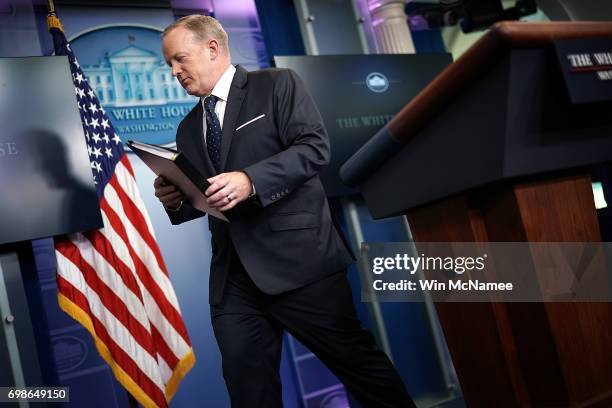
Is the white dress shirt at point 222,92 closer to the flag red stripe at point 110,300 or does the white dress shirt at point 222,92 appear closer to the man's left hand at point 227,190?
the man's left hand at point 227,190

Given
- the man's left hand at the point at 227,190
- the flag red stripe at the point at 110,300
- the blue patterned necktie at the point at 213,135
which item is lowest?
the flag red stripe at the point at 110,300

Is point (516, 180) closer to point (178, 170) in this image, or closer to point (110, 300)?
point (178, 170)

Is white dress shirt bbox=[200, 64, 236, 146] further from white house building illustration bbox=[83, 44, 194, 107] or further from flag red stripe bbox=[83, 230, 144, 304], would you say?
white house building illustration bbox=[83, 44, 194, 107]

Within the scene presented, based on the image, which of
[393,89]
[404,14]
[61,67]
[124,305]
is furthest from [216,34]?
[404,14]

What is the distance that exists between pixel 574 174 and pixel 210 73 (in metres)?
1.14

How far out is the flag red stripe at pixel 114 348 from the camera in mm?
2510

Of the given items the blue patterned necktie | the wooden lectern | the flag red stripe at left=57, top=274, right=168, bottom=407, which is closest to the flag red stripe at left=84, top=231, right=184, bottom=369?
the flag red stripe at left=57, top=274, right=168, bottom=407

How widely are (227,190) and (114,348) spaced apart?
139cm

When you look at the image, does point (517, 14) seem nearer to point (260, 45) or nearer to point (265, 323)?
point (260, 45)

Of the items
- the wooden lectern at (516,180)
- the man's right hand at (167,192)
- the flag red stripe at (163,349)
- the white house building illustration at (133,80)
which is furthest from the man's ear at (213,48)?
the white house building illustration at (133,80)

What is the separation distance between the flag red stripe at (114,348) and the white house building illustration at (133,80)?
1.18 m

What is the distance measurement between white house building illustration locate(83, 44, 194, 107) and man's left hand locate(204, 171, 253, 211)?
203 centimetres

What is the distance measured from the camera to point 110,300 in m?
2.58

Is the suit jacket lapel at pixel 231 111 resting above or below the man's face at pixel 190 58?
below
